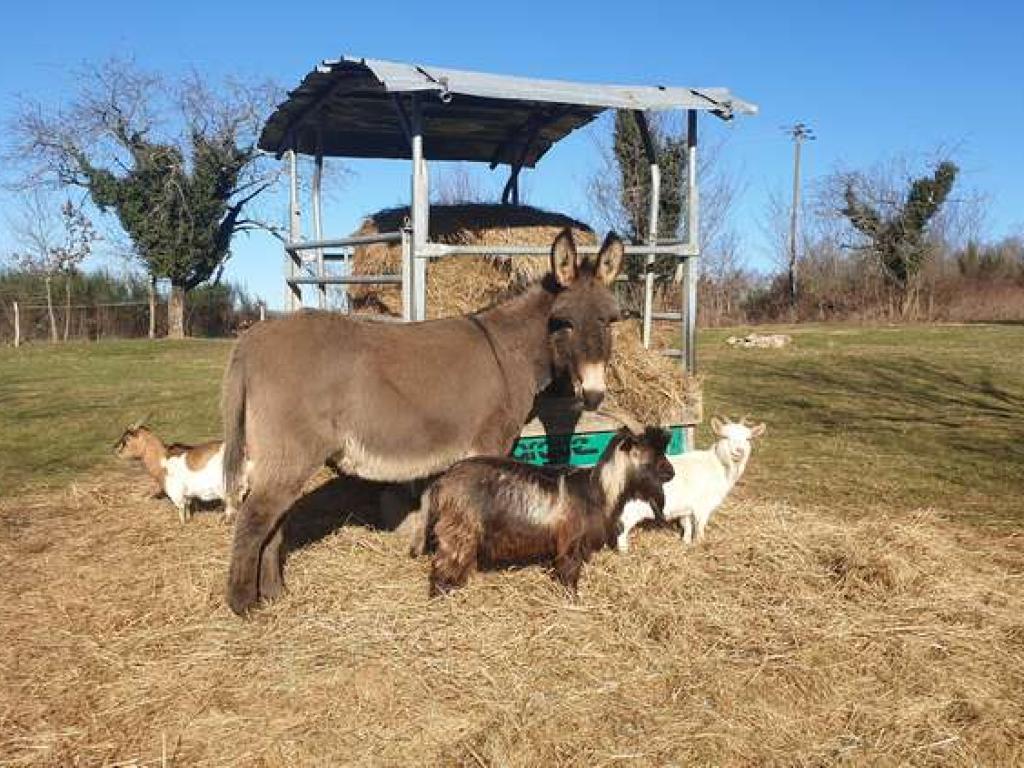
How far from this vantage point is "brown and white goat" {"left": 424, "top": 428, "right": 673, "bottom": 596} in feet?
17.8

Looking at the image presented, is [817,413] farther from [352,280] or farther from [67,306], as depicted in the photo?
[67,306]

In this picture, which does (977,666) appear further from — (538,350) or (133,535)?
(133,535)

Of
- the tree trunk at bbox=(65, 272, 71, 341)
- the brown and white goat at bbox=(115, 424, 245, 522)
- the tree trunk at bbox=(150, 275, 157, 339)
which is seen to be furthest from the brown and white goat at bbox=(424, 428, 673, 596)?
the tree trunk at bbox=(150, 275, 157, 339)

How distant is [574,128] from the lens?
9.00m

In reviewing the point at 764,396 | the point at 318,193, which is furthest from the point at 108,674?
the point at 764,396

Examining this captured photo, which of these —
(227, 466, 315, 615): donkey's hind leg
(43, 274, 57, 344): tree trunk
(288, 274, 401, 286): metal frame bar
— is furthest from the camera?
(43, 274, 57, 344): tree trunk

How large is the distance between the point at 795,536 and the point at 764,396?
10.4 metres

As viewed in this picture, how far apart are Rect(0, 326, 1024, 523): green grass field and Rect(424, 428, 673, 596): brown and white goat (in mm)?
3658

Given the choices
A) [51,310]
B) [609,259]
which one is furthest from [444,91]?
[51,310]

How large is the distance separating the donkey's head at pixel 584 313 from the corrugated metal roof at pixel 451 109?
5.58 ft

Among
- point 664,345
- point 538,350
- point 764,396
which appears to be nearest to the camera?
point 538,350

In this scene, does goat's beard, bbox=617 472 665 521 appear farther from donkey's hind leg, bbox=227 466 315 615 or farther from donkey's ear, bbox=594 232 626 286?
donkey's hind leg, bbox=227 466 315 615

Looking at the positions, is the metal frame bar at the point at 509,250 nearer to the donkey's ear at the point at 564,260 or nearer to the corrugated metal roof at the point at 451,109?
the donkey's ear at the point at 564,260

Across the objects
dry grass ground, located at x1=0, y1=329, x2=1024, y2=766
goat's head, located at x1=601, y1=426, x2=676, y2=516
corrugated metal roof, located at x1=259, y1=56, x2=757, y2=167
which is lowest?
dry grass ground, located at x1=0, y1=329, x2=1024, y2=766
